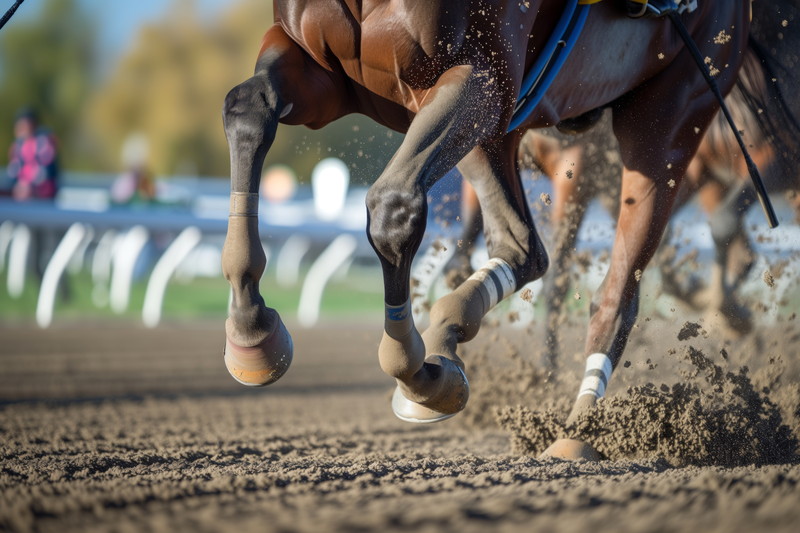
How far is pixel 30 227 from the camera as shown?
26.6 ft

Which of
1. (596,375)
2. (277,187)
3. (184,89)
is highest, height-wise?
(184,89)

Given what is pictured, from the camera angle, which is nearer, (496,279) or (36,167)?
(496,279)

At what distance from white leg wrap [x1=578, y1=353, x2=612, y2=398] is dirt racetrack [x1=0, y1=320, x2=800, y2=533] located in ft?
0.37

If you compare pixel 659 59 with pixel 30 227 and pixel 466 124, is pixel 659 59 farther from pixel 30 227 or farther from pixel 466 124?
pixel 30 227

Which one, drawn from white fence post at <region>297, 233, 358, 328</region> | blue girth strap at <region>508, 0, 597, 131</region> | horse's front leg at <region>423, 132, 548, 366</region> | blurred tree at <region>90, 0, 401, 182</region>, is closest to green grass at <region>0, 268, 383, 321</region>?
white fence post at <region>297, 233, 358, 328</region>

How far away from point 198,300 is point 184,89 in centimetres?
1749

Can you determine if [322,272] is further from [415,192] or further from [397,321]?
[415,192]

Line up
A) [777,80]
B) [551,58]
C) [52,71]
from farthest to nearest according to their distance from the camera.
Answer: [52,71]
[777,80]
[551,58]

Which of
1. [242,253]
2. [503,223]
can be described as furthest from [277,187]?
[242,253]

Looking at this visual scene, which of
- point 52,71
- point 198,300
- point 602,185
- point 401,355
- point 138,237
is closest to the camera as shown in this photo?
point 401,355

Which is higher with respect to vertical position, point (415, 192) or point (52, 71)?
point (52, 71)

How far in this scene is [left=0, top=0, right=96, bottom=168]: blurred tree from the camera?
29531 mm

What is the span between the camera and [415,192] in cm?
247

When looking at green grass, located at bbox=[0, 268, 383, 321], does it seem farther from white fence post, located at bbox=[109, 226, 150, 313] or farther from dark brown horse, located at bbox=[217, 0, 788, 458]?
dark brown horse, located at bbox=[217, 0, 788, 458]
